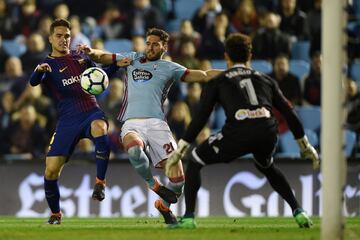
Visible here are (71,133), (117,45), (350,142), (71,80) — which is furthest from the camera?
(117,45)

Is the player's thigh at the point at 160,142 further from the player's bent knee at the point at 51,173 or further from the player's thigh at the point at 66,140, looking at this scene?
the player's bent knee at the point at 51,173

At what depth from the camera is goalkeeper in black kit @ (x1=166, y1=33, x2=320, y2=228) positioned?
907 cm

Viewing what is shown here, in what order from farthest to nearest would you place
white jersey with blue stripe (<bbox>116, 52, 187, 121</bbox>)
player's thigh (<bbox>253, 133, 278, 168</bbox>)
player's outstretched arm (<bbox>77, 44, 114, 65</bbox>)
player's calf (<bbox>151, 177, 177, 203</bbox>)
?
player's outstretched arm (<bbox>77, 44, 114, 65</bbox>)
white jersey with blue stripe (<bbox>116, 52, 187, 121</bbox>)
player's calf (<bbox>151, 177, 177, 203</bbox>)
player's thigh (<bbox>253, 133, 278, 168</bbox>)

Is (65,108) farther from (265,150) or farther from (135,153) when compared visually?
(265,150)

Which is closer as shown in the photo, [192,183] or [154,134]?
[192,183]

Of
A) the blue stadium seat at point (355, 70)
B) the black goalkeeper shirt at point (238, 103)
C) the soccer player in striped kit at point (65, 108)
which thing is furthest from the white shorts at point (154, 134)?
the blue stadium seat at point (355, 70)

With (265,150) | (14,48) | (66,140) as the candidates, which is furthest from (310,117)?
(265,150)

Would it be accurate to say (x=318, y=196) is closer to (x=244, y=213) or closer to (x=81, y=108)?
(x=244, y=213)

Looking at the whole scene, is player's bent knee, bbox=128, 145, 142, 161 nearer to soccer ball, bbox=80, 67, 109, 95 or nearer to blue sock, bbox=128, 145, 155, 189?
blue sock, bbox=128, 145, 155, 189

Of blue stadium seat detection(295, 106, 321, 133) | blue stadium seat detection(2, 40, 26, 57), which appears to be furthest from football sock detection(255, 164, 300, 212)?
blue stadium seat detection(2, 40, 26, 57)

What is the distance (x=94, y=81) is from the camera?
35.0ft

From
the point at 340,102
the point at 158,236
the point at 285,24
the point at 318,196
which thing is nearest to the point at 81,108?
the point at 158,236

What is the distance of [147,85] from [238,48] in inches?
70.5

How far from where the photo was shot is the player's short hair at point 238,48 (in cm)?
919
